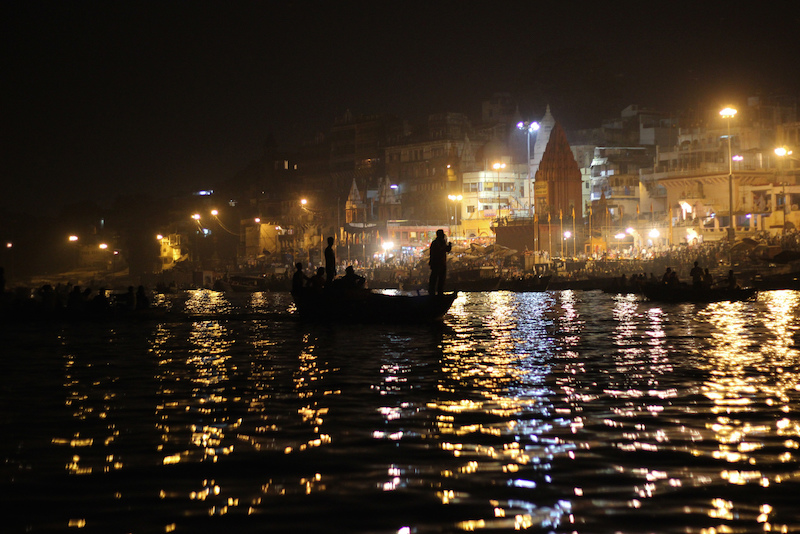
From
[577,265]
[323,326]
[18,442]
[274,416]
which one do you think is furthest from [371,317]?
[577,265]

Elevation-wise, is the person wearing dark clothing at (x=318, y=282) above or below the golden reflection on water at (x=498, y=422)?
above

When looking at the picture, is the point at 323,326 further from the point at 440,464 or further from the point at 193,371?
the point at 440,464

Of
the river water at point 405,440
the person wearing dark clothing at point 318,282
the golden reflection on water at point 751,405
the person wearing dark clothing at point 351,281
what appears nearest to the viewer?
the river water at point 405,440

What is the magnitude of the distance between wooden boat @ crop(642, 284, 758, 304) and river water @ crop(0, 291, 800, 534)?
18592 millimetres

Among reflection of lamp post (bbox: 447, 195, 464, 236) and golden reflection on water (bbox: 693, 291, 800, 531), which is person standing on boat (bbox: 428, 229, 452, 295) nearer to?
golden reflection on water (bbox: 693, 291, 800, 531)

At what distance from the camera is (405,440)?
315 inches

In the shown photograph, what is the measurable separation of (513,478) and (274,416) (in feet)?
12.6

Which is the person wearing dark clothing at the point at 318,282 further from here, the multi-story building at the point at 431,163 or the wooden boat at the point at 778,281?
the multi-story building at the point at 431,163

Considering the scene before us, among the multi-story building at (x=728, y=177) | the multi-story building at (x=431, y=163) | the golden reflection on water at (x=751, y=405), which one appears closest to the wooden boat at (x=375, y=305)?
the golden reflection on water at (x=751, y=405)

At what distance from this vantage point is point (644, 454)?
23.7 ft

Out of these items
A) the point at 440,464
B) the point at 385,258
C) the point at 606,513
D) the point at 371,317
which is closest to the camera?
the point at 606,513

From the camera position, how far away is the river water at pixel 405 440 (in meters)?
5.61

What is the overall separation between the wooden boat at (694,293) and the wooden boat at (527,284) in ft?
A: 67.1

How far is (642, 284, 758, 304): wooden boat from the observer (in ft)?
114
